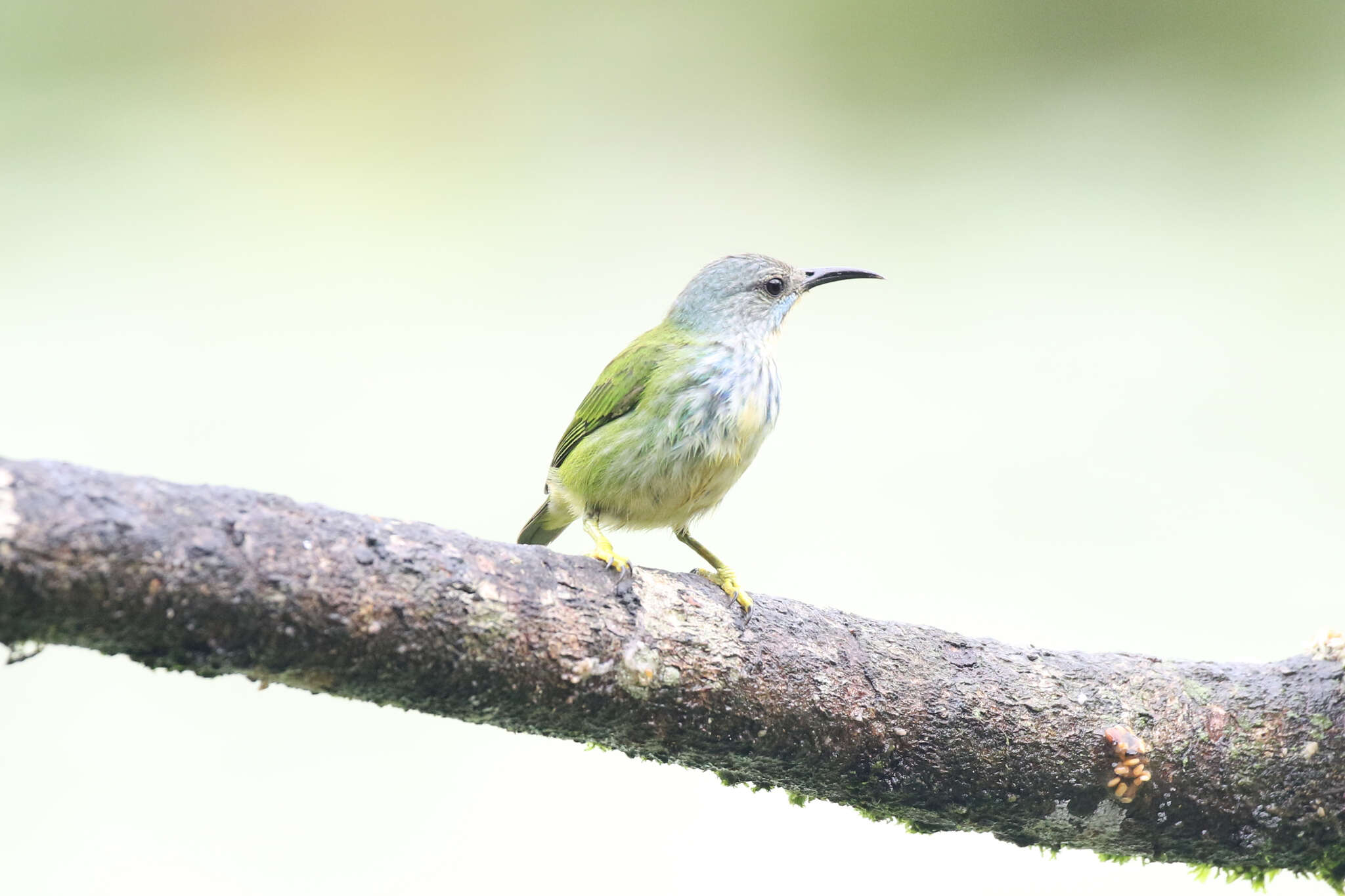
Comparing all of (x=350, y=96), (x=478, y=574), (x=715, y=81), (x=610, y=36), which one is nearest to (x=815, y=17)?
(x=715, y=81)

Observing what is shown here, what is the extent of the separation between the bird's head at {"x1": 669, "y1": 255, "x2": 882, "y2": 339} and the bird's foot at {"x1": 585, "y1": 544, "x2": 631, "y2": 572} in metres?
1.10

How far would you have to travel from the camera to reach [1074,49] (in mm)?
6660

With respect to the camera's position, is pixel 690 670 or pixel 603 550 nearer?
pixel 690 670

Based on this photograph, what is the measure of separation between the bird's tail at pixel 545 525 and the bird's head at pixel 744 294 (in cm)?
76

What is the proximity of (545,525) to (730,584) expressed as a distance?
1289 mm

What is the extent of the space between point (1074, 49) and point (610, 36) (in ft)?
9.05

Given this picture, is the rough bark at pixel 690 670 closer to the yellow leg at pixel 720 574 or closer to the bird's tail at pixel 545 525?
the yellow leg at pixel 720 574

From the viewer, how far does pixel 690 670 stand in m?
2.26

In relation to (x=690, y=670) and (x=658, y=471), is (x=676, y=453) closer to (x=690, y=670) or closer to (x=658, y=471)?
(x=658, y=471)

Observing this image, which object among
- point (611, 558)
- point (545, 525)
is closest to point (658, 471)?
point (611, 558)

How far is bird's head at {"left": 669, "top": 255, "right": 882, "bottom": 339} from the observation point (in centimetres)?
379

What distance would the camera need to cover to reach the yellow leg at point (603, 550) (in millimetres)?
2350

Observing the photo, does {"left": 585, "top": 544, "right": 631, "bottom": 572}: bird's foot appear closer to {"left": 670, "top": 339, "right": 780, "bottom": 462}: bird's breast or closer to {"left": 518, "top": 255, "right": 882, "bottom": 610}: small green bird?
{"left": 518, "top": 255, "right": 882, "bottom": 610}: small green bird

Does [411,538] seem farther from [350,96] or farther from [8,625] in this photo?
[350,96]
